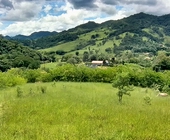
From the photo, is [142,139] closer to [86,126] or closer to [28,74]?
[86,126]

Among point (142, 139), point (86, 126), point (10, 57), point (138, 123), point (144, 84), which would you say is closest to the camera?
point (142, 139)

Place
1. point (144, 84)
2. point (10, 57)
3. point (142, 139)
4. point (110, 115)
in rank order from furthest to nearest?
point (10, 57) → point (144, 84) → point (110, 115) → point (142, 139)

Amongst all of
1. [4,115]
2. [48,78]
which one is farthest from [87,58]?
[4,115]

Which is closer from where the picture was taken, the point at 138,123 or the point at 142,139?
the point at 142,139

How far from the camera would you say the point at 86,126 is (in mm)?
11094

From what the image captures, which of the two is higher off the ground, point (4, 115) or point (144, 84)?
point (4, 115)

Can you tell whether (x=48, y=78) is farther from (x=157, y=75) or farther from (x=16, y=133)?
(x=16, y=133)

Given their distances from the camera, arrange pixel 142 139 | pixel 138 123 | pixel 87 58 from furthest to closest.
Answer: pixel 87 58, pixel 138 123, pixel 142 139

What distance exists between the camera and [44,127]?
11.2m

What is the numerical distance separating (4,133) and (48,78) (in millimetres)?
67834

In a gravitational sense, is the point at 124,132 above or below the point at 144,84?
above

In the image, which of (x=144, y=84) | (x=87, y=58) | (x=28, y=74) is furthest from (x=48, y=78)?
(x=87, y=58)

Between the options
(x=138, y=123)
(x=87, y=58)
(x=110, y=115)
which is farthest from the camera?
(x=87, y=58)

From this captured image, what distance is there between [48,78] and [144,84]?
29326 millimetres
